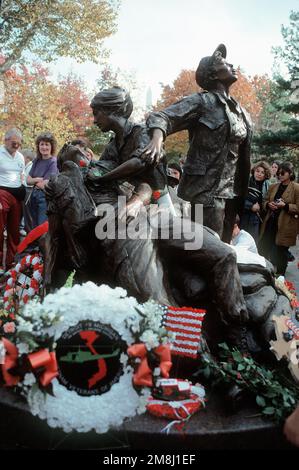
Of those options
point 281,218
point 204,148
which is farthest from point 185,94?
point 204,148

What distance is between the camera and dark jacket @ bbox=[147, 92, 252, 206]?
13.0 feet

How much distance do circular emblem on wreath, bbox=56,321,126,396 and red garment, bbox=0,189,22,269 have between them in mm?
5056

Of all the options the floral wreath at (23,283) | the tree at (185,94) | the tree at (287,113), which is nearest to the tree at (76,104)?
the tree at (185,94)

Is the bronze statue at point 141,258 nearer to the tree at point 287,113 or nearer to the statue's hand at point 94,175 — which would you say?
the statue's hand at point 94,175

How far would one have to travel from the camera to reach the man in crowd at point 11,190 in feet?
23.4

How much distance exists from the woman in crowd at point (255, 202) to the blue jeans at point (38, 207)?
3153 mm

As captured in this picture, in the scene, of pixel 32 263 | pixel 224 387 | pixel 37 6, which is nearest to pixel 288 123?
pixel 37 6

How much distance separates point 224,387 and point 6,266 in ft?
16.6

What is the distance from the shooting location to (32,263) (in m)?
4.55

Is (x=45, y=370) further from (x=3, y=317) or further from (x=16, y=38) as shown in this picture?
(x=16, y=38)

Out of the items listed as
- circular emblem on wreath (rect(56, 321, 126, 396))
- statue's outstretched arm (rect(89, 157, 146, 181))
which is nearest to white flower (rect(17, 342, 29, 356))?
circular emblem on wreath (rect(56, 321, 126, 396))

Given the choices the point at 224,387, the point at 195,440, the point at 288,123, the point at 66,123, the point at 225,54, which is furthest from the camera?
the point at 66,123

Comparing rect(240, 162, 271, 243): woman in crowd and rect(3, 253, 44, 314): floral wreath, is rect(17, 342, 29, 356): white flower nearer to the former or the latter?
rect(3, 253, 44, 314): floral wreath

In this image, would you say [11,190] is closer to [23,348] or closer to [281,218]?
[281,218]
